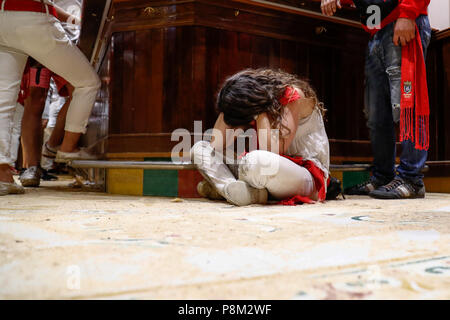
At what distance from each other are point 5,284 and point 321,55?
77.6 inches

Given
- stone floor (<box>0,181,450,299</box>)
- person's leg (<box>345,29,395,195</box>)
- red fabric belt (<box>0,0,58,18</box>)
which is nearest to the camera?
stone floor (<box>0,181,450,299</box>)

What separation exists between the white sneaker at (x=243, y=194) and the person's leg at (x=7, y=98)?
1.03 metres

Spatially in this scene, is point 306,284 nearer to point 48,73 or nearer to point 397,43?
point 397,43

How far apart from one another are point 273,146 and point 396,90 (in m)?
0.75

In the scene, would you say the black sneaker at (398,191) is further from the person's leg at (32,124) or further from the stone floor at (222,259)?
the person's leg at (32,124)

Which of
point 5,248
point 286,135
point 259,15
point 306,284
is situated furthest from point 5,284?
point 259,15

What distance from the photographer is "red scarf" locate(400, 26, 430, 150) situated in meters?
1.61

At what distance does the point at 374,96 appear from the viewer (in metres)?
1.79

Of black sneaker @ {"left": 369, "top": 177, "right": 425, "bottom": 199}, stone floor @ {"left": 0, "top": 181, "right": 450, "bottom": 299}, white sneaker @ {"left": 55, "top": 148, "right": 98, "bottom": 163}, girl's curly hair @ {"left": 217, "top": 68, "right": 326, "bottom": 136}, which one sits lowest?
stone floor @ {"left": 0, "top": 181, "right": 450, "bottom": 299}

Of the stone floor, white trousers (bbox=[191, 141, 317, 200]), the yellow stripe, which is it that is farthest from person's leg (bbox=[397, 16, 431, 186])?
the yellow stripe

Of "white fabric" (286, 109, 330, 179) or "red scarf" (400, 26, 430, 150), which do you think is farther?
"red scarf" (400, 26, 430, 150)

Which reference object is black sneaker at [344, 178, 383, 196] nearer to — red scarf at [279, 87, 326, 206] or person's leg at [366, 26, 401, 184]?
person's leg at [366, 26, 401, 184]
